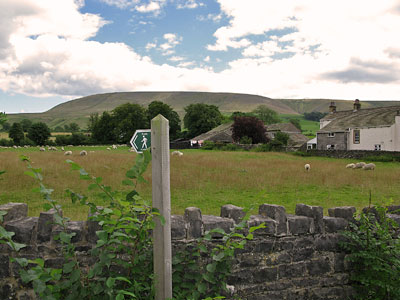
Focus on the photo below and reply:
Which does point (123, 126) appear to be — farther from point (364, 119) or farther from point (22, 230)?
point (22, 230)

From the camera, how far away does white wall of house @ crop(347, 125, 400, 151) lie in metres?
38.5

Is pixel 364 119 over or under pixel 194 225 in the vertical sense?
over

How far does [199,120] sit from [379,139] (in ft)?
161

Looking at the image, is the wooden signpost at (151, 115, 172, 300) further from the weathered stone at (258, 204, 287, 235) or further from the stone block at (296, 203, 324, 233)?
the stone block at (296, 203, 324, 233)

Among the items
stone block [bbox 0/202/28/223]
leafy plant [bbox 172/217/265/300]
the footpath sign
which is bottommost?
leafy plant [bbox 172/217/265/300]

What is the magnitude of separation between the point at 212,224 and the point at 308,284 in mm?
1849

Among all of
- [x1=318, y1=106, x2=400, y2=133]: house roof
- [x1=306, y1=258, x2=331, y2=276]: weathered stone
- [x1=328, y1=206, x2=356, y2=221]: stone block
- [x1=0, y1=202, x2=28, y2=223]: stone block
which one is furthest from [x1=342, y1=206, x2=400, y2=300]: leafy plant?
[x1=318, y1=106, x2=400, y2=133]: house roof

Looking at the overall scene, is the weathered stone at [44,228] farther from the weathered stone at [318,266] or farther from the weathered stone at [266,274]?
the weathered stone at [318,266]

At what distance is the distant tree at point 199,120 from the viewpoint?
271ft

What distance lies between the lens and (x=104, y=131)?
248 ft

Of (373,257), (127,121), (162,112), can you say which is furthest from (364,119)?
(127,121)

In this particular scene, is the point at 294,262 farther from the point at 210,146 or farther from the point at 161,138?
the point at 210,146

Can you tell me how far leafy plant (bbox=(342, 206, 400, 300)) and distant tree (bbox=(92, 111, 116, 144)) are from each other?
73.3m

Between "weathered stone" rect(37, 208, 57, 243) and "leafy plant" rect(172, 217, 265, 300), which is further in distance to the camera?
"weathered stone" rect(37, 208, 57, 243)
